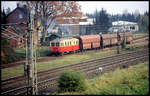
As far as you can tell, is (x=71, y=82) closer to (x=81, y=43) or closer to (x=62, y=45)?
(x=62, y=45)

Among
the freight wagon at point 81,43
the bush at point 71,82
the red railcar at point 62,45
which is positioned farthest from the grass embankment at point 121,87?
the freight wagon at point 81,43

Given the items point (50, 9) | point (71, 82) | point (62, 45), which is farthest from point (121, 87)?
point (50, 9)

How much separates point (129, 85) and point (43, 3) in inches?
559

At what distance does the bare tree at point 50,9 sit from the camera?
20.8 m

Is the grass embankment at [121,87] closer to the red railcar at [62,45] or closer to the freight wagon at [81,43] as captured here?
the red railcar at [62,45]

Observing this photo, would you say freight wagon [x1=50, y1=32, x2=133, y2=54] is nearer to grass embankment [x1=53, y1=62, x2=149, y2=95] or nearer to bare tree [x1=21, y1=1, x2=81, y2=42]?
bare tree [x1=21, y1=1, x2=81, y2=42]

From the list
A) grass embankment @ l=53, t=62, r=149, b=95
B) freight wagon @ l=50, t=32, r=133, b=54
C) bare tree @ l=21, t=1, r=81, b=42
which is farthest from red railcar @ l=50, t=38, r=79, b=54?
grass embankment @ l=53, t=62, r=149, b=95

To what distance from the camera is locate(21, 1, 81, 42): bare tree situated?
20.8 meters

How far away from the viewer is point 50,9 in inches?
940

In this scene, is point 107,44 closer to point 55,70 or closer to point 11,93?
point 55,70

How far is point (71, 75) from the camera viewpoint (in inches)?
381

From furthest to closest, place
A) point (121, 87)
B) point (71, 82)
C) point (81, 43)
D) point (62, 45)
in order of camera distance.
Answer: point (81, 43) < point (62, 45) < point (121, 87) < point (71, 82)

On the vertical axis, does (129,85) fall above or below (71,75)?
below

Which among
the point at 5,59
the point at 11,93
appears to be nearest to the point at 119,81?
the point at 11,93
